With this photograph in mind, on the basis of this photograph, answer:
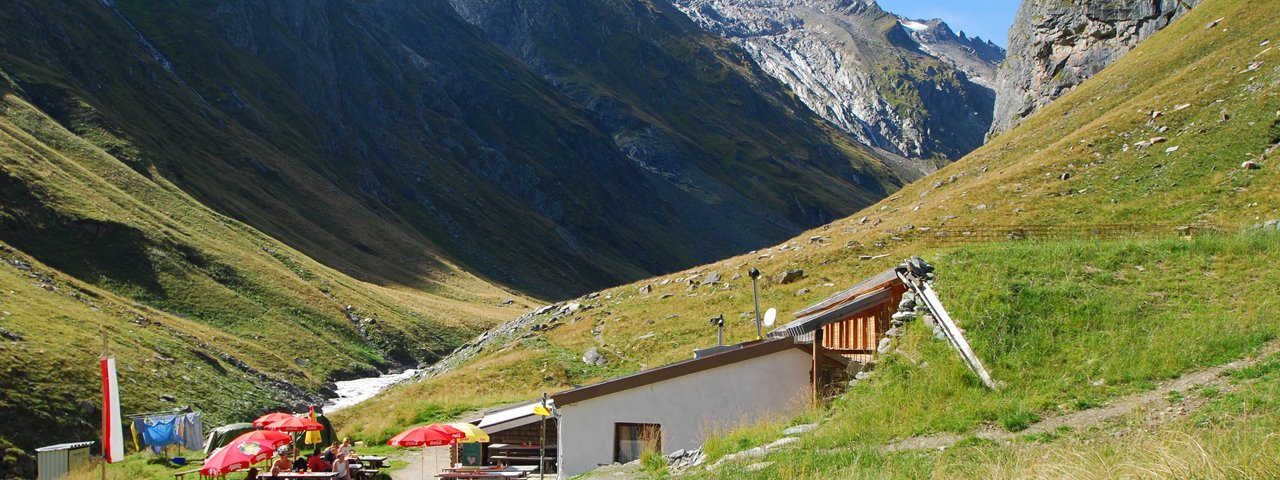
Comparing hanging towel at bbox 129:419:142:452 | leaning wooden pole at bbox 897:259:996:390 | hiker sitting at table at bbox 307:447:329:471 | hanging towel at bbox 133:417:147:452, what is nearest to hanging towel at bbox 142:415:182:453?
hanging towel at bbox 133:417:147:452

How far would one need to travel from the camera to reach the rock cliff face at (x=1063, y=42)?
97.6 m

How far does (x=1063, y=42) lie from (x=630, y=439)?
337 ft

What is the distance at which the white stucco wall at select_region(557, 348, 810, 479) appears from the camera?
24438mm

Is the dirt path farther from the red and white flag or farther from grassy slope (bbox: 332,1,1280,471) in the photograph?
the red and white flag

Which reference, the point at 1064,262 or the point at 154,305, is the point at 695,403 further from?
the point at 154,305

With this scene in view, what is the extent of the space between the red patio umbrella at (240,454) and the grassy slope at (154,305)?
20.2 meters

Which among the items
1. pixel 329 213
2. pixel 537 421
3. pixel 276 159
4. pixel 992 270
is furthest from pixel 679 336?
pixel 276 159

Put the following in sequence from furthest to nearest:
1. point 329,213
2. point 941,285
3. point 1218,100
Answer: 1. point 329,213
2. point 1218,100
3. point 941,285

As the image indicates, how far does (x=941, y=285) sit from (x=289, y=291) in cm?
7431

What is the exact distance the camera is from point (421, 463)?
3522 cm

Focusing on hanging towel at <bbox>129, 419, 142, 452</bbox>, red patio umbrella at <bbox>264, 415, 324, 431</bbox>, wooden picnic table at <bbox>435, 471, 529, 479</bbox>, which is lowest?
wooden picnic table at <bbox>435, 471, 529, 479</bbox>

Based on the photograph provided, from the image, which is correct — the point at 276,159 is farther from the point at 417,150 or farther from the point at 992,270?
the point at 992,270

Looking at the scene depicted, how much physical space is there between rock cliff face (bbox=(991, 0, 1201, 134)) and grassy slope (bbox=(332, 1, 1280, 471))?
12.4m

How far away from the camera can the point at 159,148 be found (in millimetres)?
114375
